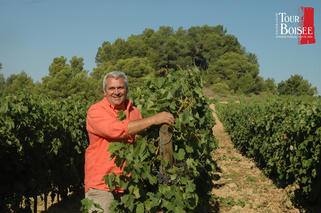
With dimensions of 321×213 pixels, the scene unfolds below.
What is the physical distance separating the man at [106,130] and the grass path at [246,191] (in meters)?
4.20

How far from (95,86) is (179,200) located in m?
58.5

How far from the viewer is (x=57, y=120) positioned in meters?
5.77

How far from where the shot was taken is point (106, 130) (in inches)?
100

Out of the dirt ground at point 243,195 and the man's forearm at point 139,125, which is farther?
the dirt ground at point 243,195

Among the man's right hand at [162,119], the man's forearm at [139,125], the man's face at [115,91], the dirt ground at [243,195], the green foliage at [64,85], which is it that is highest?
the green foliage at [64,85]

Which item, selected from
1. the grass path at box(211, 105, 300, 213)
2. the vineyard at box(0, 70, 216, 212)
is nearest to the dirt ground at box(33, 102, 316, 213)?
the grass path at box(211, 105, 300, 213)

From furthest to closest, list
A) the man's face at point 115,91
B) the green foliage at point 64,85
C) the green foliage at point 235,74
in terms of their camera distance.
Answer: the green foliage at point 235,74, the green foliage at point 64,85, the man's face at point 115,91

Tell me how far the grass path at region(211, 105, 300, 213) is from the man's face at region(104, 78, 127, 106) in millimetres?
4413

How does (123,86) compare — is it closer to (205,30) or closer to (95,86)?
(95,86)

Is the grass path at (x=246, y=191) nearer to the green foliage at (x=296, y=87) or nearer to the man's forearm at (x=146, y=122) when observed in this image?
the man's forearm at (x=146, y=122)

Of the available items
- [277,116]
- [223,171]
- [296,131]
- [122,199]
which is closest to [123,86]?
[122,199]

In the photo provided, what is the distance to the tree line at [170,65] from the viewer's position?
185 feet

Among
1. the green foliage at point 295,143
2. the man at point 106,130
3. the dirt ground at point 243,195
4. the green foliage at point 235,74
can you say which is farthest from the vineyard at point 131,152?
the green foliage at point 235,74

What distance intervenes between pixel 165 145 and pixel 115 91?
69cm
